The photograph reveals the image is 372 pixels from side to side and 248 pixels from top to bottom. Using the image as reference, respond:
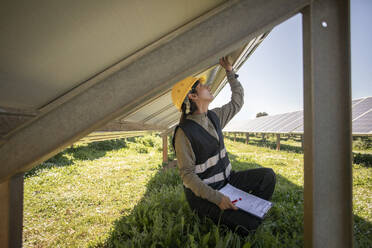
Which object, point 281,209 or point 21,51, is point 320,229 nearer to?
point 21,51

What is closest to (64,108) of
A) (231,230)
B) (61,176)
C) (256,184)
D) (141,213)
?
(231,230)

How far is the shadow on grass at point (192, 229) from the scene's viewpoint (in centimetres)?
177

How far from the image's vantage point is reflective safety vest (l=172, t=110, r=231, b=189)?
190cm

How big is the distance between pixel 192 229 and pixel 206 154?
91 cm

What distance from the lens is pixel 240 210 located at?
178 cm

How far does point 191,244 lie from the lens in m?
1.64

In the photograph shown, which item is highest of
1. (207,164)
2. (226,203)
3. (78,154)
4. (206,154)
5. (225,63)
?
(225,63)

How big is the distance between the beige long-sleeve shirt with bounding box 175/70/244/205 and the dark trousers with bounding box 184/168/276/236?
10.1 inches

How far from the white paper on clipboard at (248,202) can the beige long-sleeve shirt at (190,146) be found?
23cm

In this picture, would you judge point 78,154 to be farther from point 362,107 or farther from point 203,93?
point 362,107

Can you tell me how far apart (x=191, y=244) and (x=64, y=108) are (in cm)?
156

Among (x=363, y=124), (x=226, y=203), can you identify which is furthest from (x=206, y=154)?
(x=363, y=124)

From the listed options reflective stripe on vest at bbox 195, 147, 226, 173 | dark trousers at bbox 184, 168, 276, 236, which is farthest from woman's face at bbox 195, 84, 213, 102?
dark trousers at bbox 184, 168, 276, 236

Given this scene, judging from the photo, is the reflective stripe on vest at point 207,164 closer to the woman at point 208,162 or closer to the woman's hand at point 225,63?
the woman at point 208,162
